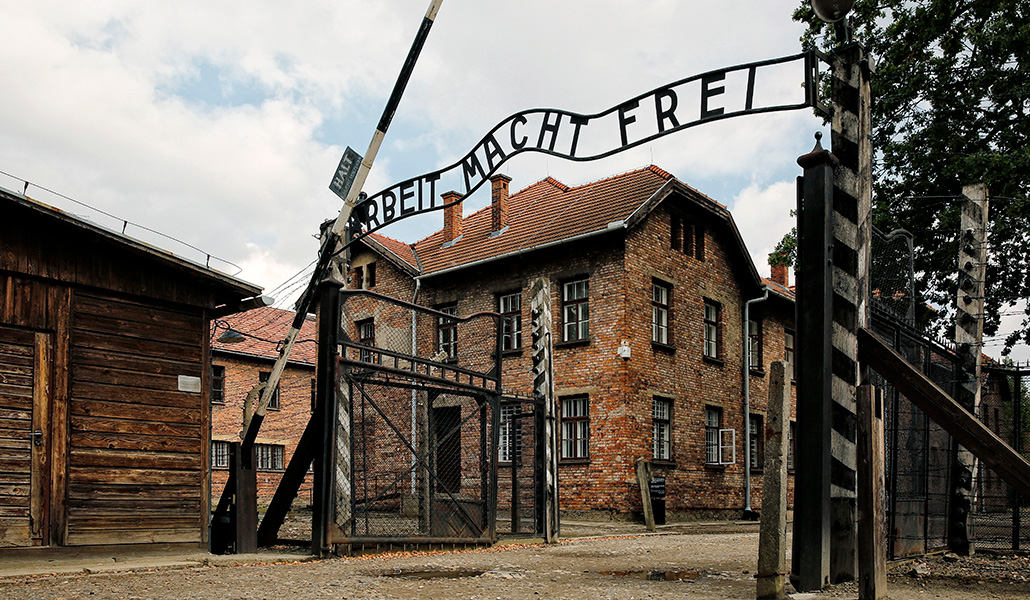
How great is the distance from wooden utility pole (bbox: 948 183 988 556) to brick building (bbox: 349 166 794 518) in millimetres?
10252

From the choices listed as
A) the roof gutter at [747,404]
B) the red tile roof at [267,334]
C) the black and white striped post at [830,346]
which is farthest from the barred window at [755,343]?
the black and white striped post at [830,346]

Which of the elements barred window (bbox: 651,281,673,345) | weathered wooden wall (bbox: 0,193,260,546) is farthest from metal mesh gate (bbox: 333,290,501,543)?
barred window (bbox: 651,281,673,345)

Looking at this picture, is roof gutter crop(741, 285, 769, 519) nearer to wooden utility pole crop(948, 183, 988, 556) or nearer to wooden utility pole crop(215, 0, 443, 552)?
wooden utility pole crop(948, 183, 988, 556)

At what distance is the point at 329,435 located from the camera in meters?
9.81

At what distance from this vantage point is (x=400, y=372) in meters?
10.1

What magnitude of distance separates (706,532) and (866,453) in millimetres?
11903

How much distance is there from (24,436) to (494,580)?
5.19 meters

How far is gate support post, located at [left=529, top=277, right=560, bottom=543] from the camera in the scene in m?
12.7

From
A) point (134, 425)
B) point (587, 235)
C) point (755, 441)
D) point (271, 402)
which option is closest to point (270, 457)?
point (271, 402)

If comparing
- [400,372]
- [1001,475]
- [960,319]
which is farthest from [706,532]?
[1001,475]

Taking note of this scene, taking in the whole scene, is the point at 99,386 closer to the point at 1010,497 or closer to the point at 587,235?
the point at 1010,497

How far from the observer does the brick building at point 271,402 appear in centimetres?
3117

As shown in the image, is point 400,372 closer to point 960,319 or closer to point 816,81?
point 816,81

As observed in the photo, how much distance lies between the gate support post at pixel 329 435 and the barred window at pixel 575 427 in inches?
479
